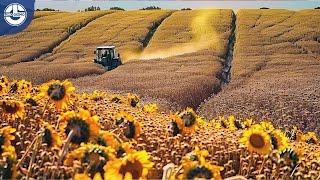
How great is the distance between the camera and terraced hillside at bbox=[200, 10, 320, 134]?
21.1m

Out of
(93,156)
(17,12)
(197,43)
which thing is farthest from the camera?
(197,43)

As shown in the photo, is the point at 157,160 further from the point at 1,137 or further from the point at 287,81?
the point at 287,81

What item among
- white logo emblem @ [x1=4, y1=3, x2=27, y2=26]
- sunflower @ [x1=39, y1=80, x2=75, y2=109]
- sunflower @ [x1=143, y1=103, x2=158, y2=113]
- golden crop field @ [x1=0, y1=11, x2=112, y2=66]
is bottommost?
golden crop field @ [x1=0, y1=11, x2=112, y2=66]

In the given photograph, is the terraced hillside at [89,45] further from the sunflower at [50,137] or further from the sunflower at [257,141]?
the sunflower at [50,137]

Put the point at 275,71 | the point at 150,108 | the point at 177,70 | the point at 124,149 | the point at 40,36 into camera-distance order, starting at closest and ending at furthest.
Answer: the point at 124,149
the point at 150,108
the point at 177,70
the point at 275,71
the point at 40,36

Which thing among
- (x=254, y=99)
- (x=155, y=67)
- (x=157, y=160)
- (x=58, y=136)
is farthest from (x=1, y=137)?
(x=155, y=67)

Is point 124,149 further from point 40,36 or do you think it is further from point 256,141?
point 40,36

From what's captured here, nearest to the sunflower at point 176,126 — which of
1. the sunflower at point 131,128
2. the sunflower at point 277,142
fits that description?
the sunflower at point 131,128

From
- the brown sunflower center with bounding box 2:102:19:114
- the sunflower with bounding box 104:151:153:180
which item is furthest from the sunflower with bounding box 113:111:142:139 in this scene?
the sunflower with bounding box 104:151:153:180

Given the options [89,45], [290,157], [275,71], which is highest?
[290,157]

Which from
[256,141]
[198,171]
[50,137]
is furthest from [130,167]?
[256,141]

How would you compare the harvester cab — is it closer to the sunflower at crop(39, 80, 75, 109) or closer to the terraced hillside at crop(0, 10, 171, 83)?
the terraced hillside at crop(0, 10, 171, 83)

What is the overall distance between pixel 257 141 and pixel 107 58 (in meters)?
37.5

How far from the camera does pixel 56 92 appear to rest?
15.4 feet
